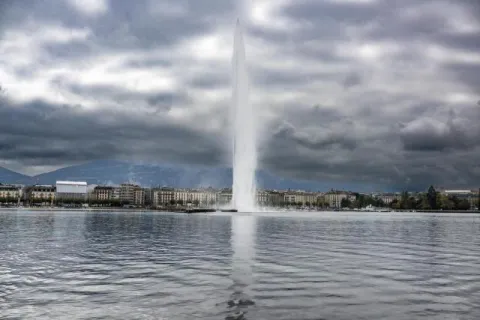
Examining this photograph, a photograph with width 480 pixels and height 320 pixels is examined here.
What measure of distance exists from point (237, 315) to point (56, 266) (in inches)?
511

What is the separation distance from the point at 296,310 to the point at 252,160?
91051 millimetres

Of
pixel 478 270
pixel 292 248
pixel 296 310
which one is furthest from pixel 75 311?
pixel 292 248

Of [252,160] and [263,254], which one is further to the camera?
[252,160]

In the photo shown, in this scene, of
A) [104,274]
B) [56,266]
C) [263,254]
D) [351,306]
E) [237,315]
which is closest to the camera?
[237,315]

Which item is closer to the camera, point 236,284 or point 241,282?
point 236,284

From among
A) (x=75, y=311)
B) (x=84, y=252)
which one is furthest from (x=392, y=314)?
(x=84, y=252)

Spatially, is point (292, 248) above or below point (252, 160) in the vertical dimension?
below

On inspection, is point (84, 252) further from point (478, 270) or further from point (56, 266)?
point (478, 270)

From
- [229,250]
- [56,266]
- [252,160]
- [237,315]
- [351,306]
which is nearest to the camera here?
[237,315]

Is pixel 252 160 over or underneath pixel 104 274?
over

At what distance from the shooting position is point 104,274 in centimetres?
2062

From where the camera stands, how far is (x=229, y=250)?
31.3 m

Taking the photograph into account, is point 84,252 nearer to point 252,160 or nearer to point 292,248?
point 292,248

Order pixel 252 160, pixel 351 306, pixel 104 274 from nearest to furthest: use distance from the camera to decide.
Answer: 1. pixel 351 306
2. pixel 104 274
3. pixel 252 160
